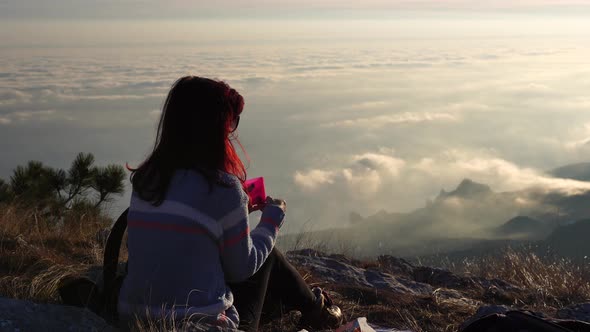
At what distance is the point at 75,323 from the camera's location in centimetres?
340

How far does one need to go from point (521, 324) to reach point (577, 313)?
1580 mm

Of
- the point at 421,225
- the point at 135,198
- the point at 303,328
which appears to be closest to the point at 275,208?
the point at 135,198

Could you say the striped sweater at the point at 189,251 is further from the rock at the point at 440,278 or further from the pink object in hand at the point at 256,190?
the rock at the point at 440,278

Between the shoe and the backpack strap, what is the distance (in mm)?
1154

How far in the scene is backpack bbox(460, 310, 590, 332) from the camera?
327cm

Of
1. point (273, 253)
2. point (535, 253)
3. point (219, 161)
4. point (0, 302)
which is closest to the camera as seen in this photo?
point (219, 161)

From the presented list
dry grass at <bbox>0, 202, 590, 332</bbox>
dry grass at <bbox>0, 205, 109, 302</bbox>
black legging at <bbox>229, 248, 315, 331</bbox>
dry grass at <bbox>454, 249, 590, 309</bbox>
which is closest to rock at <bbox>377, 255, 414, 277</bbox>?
dry grass at <bbox>0, 202, 590, 332</bbox>

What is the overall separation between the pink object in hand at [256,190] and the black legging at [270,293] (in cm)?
35

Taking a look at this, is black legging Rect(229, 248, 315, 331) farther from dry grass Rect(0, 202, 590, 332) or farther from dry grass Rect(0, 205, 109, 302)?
dry grass Rect(0, 205, 109, 302)

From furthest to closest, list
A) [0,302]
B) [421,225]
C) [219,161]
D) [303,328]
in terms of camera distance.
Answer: [421,225], [303,328], [0,302], [219,161]

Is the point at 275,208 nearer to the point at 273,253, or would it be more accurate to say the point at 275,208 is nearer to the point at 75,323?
the point at 273,253

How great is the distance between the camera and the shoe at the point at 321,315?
4.24 m

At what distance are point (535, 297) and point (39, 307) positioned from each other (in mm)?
4361

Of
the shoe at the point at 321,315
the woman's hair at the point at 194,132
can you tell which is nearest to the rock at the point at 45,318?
the woman's hair at the point at 194,132
